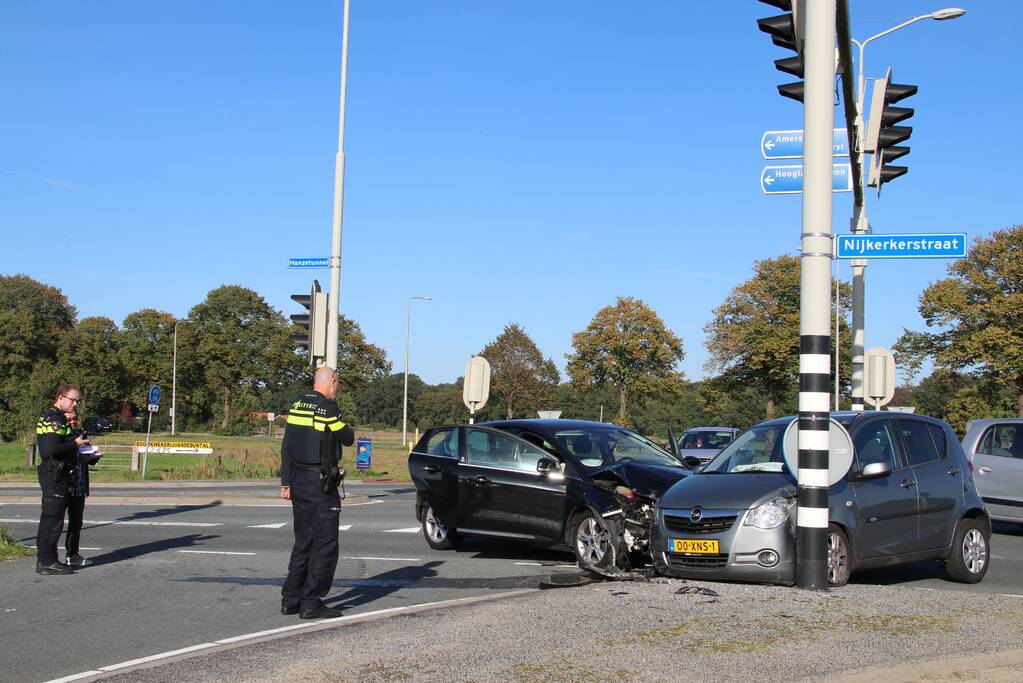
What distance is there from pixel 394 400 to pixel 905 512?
102m

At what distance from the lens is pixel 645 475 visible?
444 inches

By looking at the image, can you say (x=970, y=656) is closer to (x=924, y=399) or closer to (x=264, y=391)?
(x=924, y=399)

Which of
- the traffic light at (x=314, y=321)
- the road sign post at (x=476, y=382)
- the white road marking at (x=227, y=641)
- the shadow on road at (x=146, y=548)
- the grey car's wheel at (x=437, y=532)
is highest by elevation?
the traffic light at (x=314, y=321)

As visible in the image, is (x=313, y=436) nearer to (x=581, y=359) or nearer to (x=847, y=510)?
(x=847, y=510)

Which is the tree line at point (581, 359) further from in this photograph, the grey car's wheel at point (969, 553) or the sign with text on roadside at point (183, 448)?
the grey car's wheel at point (969, 553)

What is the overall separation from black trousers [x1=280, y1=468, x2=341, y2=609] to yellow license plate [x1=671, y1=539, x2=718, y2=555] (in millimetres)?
3144

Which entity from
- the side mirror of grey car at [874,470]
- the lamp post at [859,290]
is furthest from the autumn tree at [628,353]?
the side mirror of grey car at [874,470]

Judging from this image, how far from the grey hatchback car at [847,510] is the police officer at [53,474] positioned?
6.15 metres

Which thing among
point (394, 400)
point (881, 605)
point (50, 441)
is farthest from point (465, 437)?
point (394, 400)

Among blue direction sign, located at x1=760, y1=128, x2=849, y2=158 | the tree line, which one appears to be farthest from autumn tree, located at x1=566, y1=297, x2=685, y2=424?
blue direction sign, located at x1=760, y1=128, x2=849, y2=158

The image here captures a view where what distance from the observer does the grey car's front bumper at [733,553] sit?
887cm

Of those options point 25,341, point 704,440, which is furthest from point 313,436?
point 25,341

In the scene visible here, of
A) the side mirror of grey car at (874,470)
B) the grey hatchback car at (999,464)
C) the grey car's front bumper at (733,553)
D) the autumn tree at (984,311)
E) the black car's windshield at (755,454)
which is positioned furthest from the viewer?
the autumn tree at (984,311)

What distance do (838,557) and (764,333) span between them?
55522 mm
